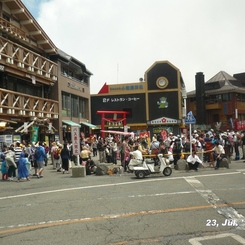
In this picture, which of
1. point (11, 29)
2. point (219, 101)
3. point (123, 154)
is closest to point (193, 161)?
point (123, 154)

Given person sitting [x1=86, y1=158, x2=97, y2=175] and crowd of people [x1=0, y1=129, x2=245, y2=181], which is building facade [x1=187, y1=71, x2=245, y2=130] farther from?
person sitting [x1=86, y1=158, x2=97, y2=175]

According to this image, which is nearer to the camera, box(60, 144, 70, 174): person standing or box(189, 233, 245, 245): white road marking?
box(189, 233, 245, 245): white road marking

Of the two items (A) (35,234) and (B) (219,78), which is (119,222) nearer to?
(A) (35,234)

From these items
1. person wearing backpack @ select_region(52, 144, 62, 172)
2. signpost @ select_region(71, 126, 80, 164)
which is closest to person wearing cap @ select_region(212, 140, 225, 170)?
signpost @ select_region(71, 126, 80, 164)

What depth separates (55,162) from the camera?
18594mm

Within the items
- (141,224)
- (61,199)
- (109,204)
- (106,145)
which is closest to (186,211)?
(141,224)

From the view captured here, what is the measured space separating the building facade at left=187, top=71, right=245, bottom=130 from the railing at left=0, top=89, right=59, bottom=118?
3059cm

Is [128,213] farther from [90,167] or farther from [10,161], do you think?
[90,167]

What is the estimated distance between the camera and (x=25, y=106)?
24.1 meters

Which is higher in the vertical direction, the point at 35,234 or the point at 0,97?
the point at 0,97

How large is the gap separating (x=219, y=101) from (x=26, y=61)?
121 feet

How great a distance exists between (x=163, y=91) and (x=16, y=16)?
26.4 metres

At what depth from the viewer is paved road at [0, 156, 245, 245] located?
18.7 feet

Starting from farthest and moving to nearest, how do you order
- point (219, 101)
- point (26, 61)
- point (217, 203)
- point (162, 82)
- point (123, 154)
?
point (219, 101) → point (162, 82) → point (26, 61) → point (123, 154) → point (217, 203)
